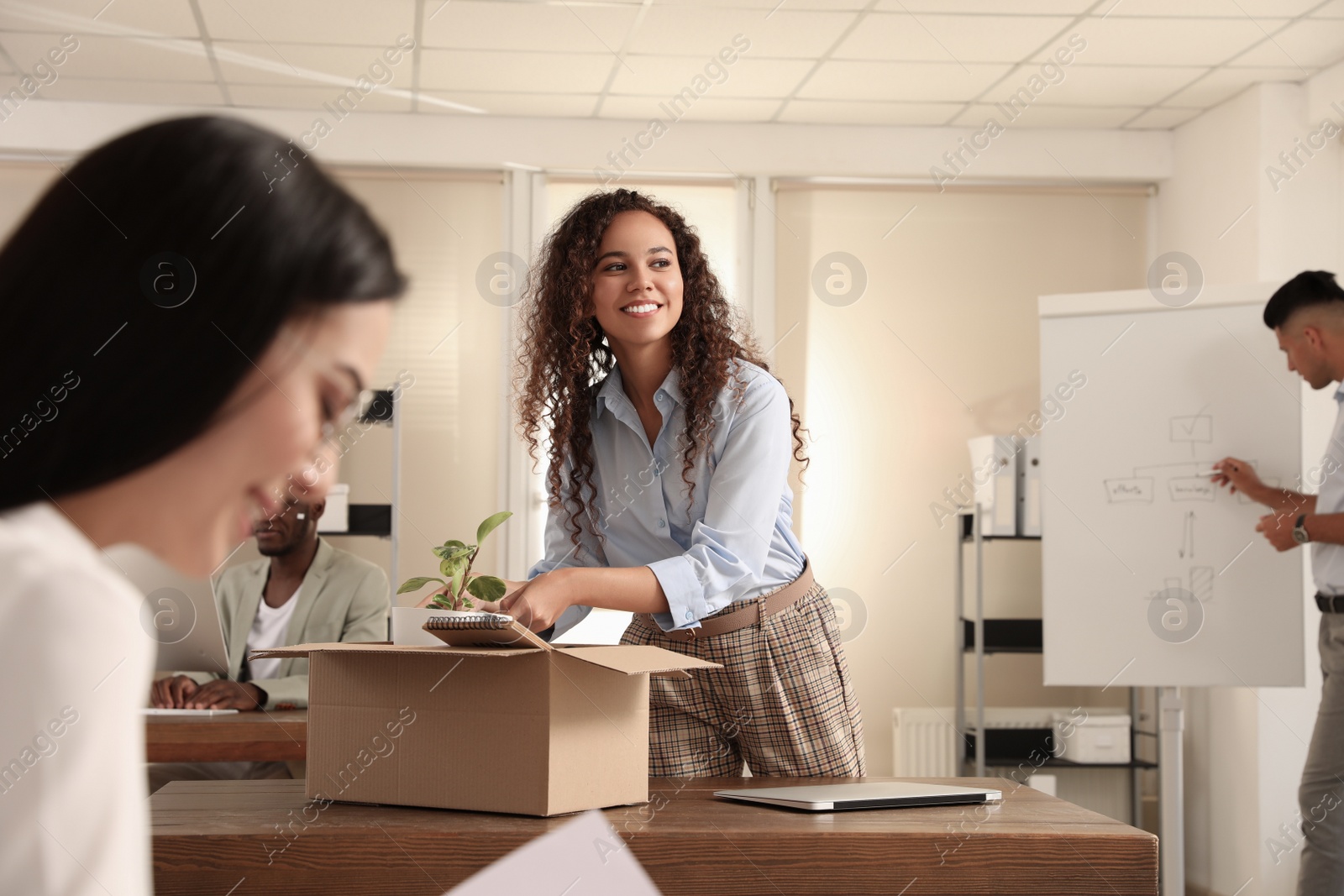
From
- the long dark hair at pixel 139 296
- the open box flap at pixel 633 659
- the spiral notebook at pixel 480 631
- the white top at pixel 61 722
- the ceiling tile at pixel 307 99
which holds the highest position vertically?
the ceiling tile at pixel 307 99

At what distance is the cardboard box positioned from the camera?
1121mm

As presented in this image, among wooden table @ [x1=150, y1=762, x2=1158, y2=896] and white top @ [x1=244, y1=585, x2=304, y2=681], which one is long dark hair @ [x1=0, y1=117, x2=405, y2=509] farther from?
white top @ [x1=244, y1=585, x2=304, y2=681]

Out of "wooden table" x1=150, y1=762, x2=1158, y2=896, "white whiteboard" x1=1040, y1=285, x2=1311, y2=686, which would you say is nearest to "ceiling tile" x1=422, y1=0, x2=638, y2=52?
"white whiteboard" x1=1040, y1=285, x2=1311, y2=686

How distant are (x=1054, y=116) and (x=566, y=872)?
4611mm

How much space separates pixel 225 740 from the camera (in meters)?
2.25

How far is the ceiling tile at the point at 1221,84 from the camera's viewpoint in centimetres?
408

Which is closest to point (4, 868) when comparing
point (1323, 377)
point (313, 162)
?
point (313, 162)

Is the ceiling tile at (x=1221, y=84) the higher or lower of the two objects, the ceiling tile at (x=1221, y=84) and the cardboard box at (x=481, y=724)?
the higher

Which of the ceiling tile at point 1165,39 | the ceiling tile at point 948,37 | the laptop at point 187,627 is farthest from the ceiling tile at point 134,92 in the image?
the ceiling tile at point 1165,39

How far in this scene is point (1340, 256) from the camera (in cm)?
406

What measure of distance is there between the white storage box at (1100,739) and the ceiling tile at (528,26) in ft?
9.81

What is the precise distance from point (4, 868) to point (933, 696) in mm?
4571

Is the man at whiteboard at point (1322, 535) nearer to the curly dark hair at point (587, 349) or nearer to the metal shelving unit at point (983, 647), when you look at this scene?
the metal shelving unit at point (983, 647)

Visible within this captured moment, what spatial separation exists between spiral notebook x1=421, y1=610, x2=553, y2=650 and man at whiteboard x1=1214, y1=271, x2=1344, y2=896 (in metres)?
2.60
